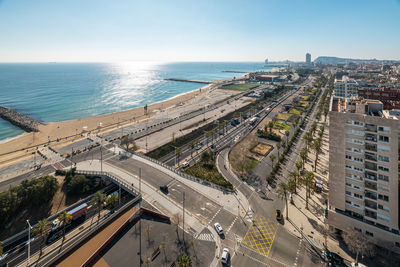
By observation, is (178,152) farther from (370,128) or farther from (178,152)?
(370,128)

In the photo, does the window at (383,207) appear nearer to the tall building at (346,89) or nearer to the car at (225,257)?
the car at (225,257)

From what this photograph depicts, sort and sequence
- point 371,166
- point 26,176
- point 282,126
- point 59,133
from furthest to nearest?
1. point 282,126
2. point 59,133
3. point 26,176
4. point 371,166

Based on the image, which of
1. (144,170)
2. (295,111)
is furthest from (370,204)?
(295,111)

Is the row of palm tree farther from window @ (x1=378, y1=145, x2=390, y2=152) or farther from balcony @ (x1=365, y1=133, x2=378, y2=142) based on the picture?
window @ (x1=378, y1=145, x2=390, y2=152)

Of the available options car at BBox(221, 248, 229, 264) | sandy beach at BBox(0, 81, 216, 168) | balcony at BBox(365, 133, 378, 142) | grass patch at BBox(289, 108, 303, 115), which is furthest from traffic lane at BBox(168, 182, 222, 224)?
grass patch at BBox(289, 108, 303, 115)

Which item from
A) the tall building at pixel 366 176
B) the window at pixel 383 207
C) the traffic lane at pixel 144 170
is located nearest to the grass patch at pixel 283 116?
the tall building at pixel 366 176

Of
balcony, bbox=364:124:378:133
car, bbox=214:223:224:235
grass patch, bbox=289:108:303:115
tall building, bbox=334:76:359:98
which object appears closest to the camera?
balcony, bbox=364:124:378:133
